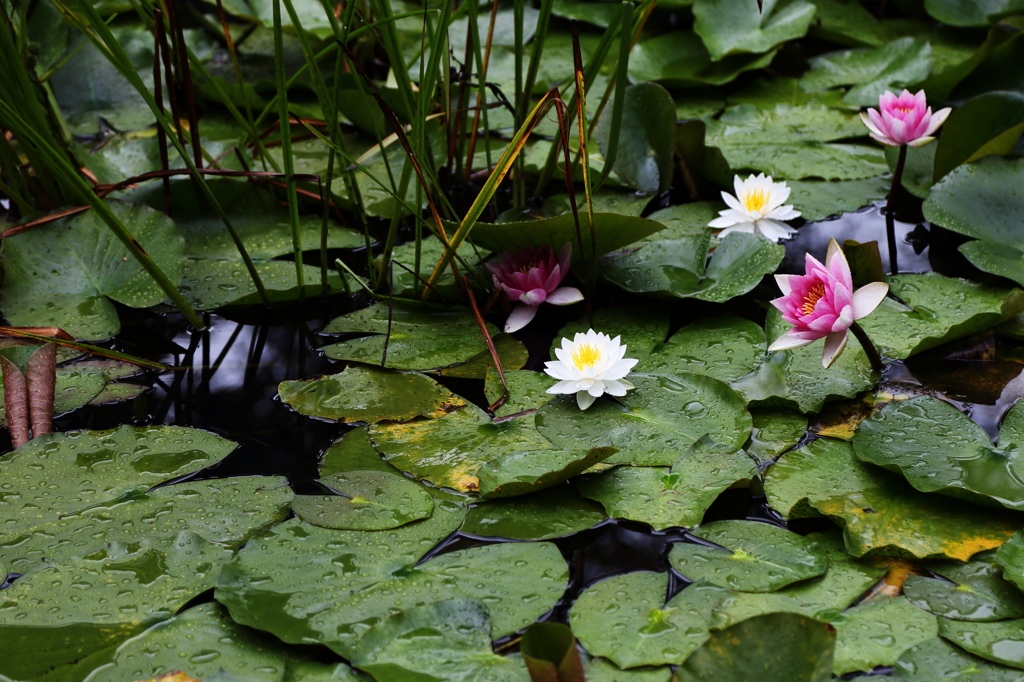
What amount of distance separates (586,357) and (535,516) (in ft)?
1.01

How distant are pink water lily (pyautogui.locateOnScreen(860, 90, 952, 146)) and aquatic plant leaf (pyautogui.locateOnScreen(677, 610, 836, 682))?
131cm

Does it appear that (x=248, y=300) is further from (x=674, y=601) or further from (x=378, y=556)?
(x=674, y=601)

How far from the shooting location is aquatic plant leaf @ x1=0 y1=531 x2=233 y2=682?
87 centimetres

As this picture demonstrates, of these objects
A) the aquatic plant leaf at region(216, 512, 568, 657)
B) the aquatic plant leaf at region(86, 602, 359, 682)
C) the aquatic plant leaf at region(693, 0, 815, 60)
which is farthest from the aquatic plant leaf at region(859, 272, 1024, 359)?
the aquatic plant leaf at region(693, 0, 815, 60)

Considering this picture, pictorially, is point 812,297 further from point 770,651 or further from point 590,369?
point 770,651

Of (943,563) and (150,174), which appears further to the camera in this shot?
(150,174)

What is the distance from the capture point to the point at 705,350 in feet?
4.57

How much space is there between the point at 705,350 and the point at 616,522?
463 mm

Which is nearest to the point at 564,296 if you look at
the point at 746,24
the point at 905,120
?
the point at 905,120

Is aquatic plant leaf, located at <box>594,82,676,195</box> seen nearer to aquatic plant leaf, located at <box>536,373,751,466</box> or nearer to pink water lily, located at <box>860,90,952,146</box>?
pink water lily, located at <box>860,90,952,146</box>

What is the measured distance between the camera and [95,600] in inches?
36.9

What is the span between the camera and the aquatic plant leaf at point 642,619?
856 mm

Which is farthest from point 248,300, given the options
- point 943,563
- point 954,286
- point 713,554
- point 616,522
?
point 954,286

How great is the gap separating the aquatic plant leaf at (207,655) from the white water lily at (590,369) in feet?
1.89
